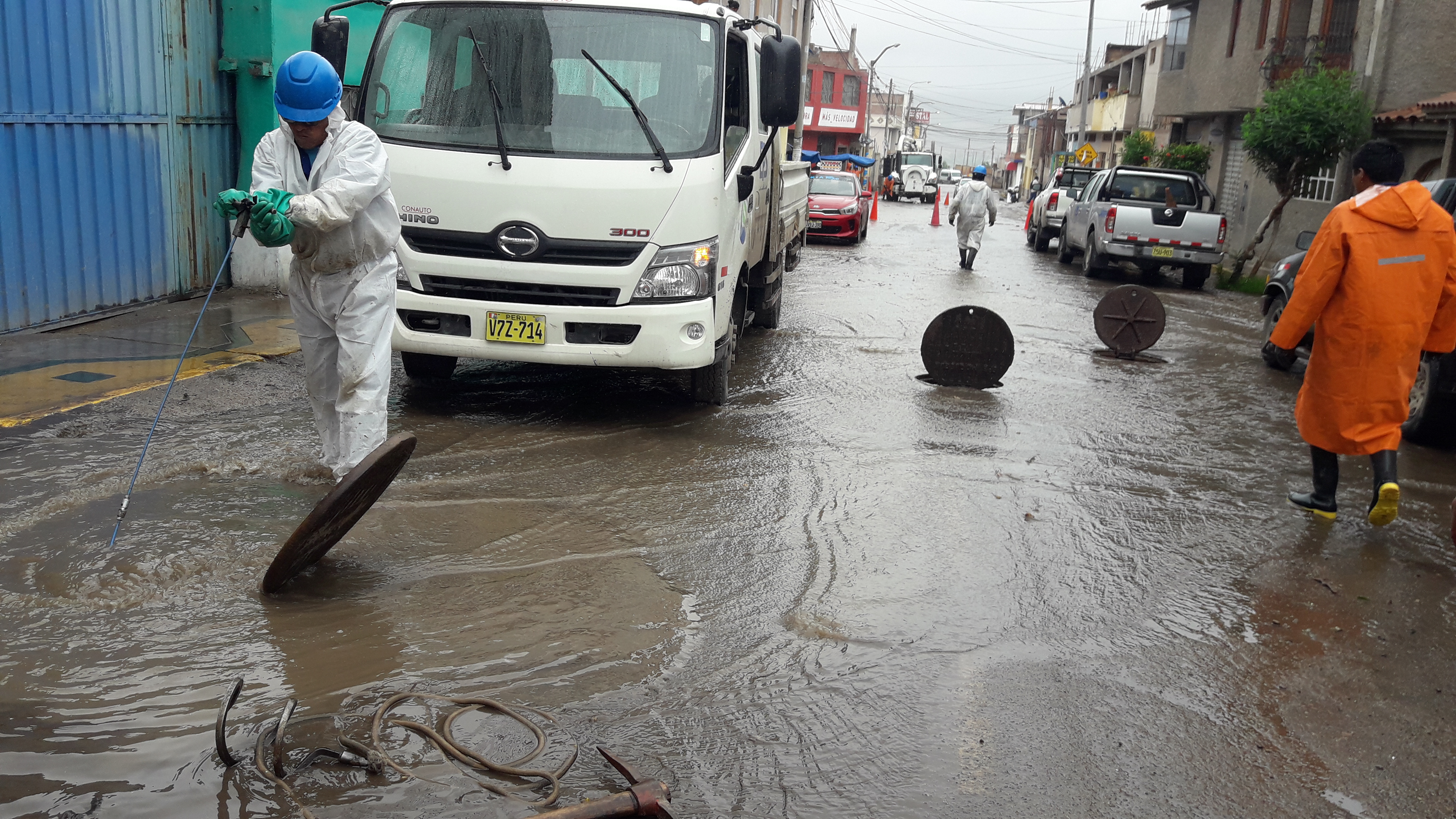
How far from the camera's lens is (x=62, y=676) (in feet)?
10.6

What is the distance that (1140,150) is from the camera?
3147cm

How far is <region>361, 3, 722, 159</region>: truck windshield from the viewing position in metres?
6.36

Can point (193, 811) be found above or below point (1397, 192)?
Result: below

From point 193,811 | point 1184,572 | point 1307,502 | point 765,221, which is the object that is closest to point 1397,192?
point 1307,502

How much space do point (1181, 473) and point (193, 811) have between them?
546 centimetres

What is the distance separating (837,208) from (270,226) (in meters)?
19.3

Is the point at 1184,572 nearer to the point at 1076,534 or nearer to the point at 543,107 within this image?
the point at 1076,534

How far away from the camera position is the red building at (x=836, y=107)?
7481cm

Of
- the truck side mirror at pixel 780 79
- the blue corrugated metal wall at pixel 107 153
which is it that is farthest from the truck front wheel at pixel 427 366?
the blue corrugated metal wall at pixel 107 153

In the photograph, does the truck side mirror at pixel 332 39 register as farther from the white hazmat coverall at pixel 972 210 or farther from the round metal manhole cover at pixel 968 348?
the white hazmat coverall at pixel 972 210

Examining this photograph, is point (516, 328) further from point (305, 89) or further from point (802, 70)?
point (802, 70)

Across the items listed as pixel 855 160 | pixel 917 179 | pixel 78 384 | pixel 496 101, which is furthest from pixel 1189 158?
pixel 78 384

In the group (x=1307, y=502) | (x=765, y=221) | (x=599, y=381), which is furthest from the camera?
(x=765, y=221)

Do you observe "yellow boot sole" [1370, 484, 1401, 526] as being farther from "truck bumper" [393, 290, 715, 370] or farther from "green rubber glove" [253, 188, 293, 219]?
"green rubber glove" [253, 188, 293, 219]
